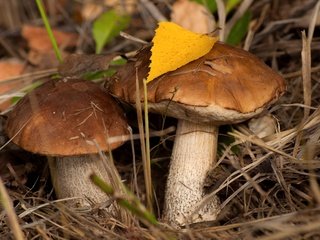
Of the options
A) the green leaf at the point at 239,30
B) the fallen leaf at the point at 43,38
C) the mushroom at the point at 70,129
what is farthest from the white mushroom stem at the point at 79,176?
the fallen leaf at the point at 43,38

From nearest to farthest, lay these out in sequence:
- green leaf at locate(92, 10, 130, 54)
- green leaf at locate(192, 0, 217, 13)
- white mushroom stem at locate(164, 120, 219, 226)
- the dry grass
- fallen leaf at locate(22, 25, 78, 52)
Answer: the dry grass → white mushroom stem at locate(164, 120, 219, 226) → green leaf at locate(192, 0, 217, 13) → green leaf at locate(92, 10, 130, 54) → fallen leaf at locate(22, 25, 78, 52)

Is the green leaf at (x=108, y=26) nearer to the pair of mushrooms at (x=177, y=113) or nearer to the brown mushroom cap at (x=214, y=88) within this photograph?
the pair of mushrooms at (x=177, y=113)

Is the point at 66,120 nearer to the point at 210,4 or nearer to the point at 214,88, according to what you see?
the point at 214,88

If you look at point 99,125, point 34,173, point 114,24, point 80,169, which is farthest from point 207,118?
point 114,24

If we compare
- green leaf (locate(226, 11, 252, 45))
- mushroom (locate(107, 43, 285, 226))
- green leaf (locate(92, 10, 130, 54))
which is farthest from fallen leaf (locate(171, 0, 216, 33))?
mushroom (locate(107, 43, 285, 226))

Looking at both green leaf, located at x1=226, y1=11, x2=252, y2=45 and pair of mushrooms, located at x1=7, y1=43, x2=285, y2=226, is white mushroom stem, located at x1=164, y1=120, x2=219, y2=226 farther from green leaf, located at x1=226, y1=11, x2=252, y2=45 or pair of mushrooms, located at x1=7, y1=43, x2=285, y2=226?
green leaf, located at x1=226, y1=11, x2=252, y2=45

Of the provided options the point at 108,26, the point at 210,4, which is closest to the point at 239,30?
the point at 210,4
